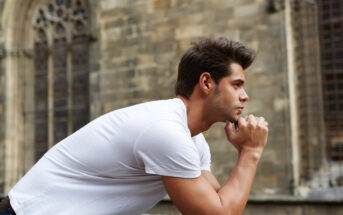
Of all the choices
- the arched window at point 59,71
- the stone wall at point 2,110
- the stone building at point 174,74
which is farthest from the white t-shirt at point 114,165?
the stone wall at point 2,110

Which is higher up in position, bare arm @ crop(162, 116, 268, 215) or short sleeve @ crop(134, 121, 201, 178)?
short sleeve @ crop(134, 121, 201, 178)

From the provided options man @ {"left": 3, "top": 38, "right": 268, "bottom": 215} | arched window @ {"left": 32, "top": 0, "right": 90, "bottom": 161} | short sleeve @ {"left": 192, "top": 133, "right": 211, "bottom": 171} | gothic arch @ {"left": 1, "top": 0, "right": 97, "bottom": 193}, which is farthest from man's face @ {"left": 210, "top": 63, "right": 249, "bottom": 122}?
gothic arch @ {"left": 1, "top": 0, "right": 97, "bottom": 193}

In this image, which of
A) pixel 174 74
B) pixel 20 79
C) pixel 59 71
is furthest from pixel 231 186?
pixel 20 79

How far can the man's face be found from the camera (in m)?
1.94

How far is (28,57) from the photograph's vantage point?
1012 centimetres

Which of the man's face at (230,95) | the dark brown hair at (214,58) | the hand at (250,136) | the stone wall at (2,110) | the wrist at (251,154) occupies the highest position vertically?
the dark brown hair at (214,58)

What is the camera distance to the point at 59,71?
32.0ft

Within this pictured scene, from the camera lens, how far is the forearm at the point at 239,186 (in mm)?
1797

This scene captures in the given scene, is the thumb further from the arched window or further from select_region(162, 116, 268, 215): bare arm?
the arched window

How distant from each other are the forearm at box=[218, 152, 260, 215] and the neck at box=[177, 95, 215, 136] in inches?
8.0

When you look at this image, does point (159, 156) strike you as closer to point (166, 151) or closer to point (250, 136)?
Answer: point (166, 151)

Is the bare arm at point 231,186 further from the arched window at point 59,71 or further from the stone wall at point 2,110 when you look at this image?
the stone wall at point 2,110

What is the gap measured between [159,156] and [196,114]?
1.07 feet

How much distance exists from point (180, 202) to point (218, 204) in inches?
5.4
